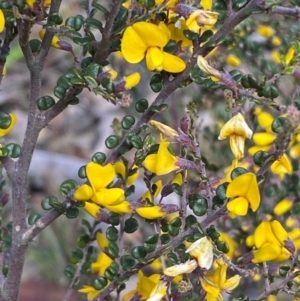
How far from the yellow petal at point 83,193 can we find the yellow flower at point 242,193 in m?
0.16

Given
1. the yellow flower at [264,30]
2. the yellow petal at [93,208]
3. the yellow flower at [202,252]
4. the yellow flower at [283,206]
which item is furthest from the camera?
the yellow flower at [264,30]

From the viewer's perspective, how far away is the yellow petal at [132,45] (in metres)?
0.68

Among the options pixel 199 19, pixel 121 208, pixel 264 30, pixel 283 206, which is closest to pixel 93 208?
pixel 121 208

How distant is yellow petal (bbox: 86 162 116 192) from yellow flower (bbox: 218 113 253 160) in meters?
0.14

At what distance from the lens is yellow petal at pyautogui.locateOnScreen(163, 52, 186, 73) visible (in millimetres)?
683

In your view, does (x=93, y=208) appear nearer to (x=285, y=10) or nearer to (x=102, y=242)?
(x=102, y=242)

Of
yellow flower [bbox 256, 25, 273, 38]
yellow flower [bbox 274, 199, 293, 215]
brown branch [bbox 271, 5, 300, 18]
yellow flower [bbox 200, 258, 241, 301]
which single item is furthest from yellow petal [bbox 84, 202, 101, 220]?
yellow flower [bbox 256, 25, 273, 38]

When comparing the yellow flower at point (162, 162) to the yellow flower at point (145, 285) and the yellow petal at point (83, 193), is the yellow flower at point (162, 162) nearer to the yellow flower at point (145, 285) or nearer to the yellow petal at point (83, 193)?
the yellow petal at point (83, 193)

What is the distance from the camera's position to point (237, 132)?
671 mm

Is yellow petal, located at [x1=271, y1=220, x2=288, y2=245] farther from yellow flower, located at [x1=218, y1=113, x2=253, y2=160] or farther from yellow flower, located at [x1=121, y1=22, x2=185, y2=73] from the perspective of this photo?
yellow flower, located at [x1=121, y1=22, x2=185, y2=73]

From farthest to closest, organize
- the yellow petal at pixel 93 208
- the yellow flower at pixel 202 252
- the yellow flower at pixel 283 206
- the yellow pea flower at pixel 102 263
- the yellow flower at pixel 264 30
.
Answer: the yellow flower at pixel 264 30, the yellow flower at pixel 283 206, the yellow pea flower at pixel 102 263, the yellow petal at pixel 93 208, the yellow flower at pixel 202 252

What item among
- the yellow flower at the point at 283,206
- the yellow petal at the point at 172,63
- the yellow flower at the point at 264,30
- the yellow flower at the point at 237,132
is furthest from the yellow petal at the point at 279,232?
the yellow flower at the point at 264,30

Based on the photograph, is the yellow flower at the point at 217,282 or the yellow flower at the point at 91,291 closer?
the yellow flower at the point at 217,282

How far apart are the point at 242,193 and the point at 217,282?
0.11 meters
